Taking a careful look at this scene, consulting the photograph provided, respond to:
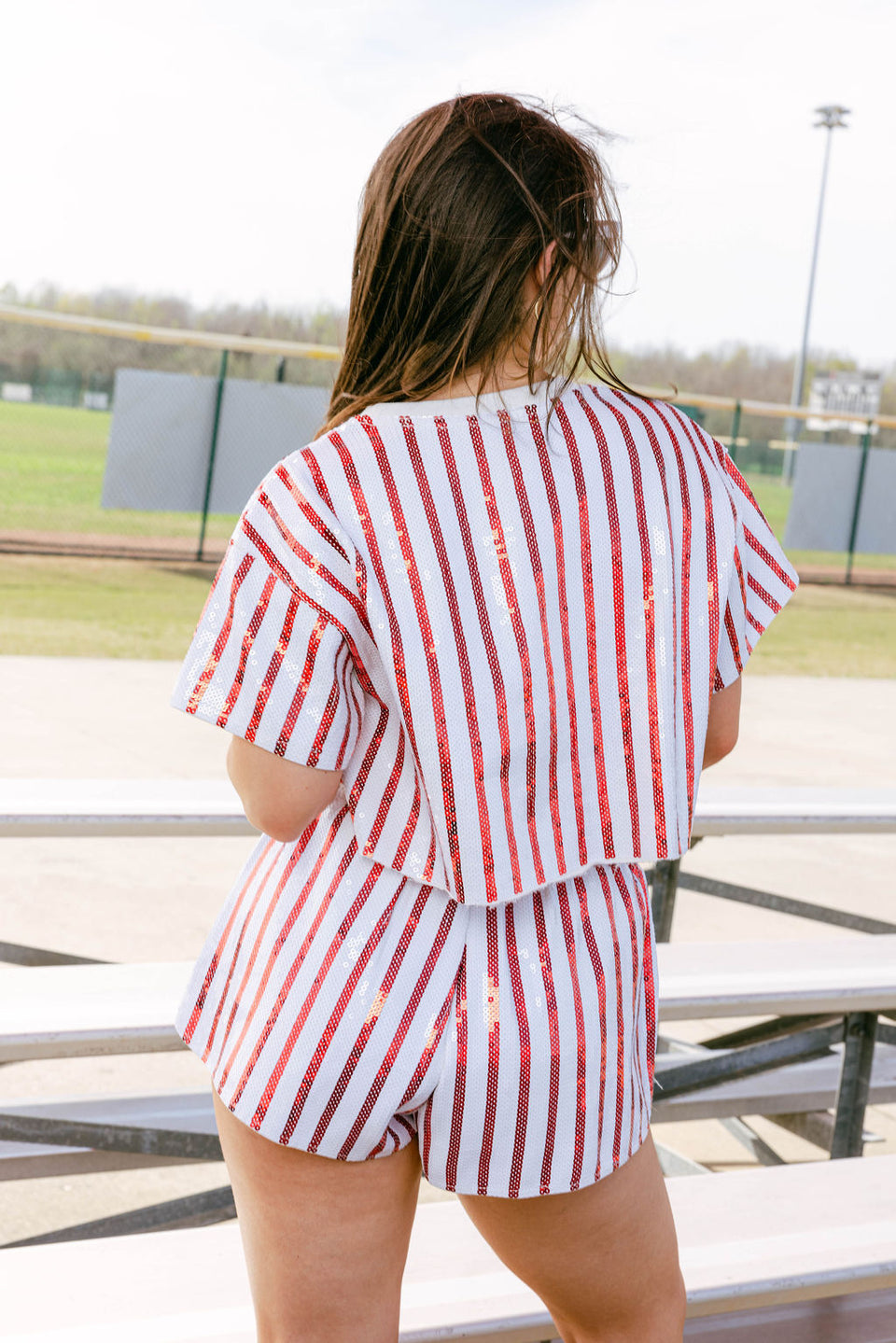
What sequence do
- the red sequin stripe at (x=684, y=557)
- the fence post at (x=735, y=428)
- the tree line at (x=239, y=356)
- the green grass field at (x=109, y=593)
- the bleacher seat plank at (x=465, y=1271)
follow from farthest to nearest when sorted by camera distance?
the tree line at (x=239, y=356) < the fence post at (x=735, y=428) < the green grass field at (x=109, y=593) < the bleacher seat plank at (x=465, y=1271) < the red sequin stripe at (x=684, y=557)

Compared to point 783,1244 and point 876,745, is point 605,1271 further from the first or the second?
point 876,745

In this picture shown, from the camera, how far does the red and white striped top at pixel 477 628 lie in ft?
2.88

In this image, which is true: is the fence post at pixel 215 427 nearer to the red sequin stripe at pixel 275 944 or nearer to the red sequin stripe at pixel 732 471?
the red sequin stripe at pixel 732 471

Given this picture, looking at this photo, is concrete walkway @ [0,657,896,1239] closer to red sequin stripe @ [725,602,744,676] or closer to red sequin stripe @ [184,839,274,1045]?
red sequin stripe @ [184,839,274,1045]

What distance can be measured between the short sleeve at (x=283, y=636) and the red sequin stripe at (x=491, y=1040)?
0.16 meters

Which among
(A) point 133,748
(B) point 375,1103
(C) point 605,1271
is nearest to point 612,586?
(B) point 375,1103

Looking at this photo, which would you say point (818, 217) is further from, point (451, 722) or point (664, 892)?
point (451, 722)

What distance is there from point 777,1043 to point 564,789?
2.06 m

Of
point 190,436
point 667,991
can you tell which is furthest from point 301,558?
point 190,436

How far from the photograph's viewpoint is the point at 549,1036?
0.94m

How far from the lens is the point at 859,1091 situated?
2.57 metres

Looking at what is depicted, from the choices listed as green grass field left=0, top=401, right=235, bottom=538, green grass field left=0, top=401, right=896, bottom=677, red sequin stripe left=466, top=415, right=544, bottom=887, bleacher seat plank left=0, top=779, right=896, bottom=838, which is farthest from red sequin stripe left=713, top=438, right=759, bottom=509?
green grass field left=0, top=401, right=235, bottom=538

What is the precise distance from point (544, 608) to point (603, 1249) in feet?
1.60

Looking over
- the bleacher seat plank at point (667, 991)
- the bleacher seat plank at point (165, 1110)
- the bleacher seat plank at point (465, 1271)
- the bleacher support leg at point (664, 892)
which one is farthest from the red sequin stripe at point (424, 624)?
the bleacher support leg at point (664, 892)
